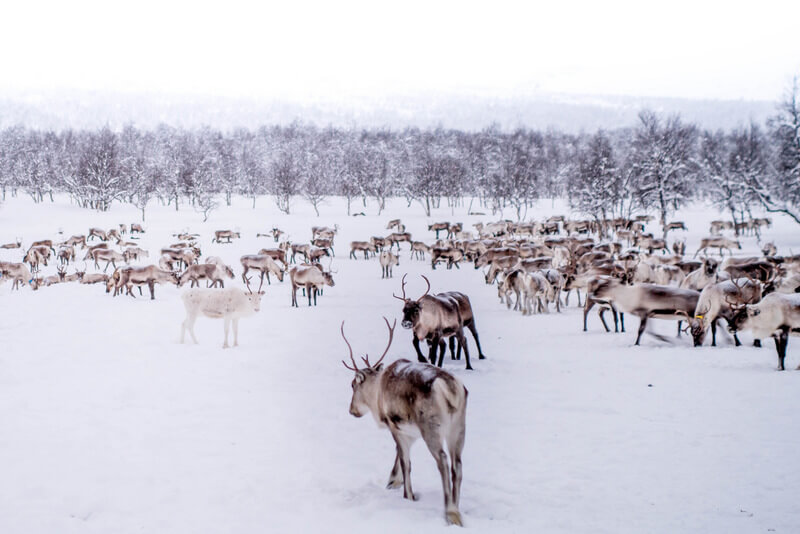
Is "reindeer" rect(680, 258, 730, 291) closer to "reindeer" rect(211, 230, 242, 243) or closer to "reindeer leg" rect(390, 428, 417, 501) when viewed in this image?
"reindeer leg" rect(390, 428, 417, 501)

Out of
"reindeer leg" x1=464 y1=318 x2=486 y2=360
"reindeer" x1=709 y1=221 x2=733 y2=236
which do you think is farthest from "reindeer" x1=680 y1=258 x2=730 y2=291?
"reindeer" x1=709 y1=221 x2=733 y2=236

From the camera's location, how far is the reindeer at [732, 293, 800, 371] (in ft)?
29.5

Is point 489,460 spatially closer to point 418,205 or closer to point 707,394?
point 707,394

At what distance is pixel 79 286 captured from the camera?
23766 millimetres

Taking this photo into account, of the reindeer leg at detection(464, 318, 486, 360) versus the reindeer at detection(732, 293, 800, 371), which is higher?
the reindeer at detection(732, 293, 800, 371)

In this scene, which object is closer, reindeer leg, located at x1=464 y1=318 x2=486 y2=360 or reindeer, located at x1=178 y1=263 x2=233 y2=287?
reindeer leg, located at x1=464 y1=318 x2=486 y2=360

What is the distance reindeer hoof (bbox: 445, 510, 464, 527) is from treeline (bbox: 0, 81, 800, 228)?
35.5 m

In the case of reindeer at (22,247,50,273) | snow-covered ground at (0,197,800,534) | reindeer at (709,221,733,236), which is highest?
reindeer at (709,221,733,236)

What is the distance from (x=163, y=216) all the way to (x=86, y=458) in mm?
57701

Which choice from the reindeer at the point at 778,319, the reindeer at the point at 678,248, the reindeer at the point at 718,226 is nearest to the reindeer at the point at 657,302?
the reindeer at the point at 778,319

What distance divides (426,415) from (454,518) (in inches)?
34.6

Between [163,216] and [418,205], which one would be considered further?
[418,205]

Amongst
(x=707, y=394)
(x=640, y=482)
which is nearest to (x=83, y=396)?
(x=640, y=482)

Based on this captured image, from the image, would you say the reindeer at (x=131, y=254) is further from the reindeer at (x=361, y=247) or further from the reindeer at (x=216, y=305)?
the reindeer at (x=216, y=305)
